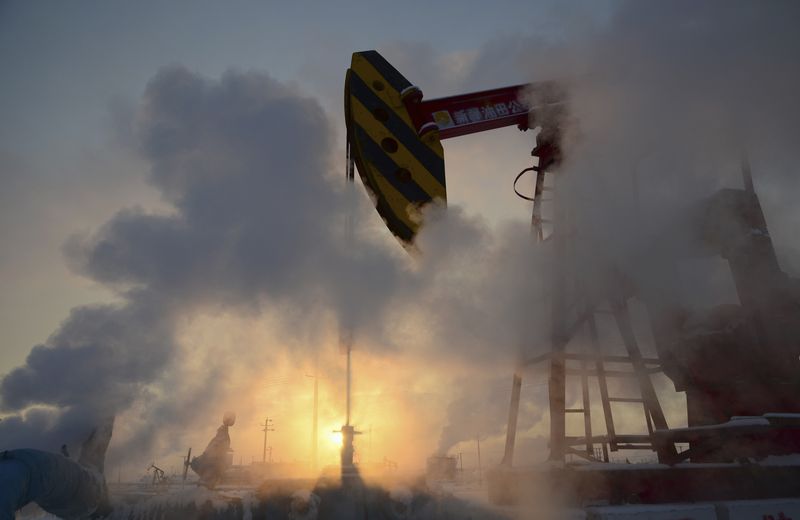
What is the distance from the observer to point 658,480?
17.3 ft

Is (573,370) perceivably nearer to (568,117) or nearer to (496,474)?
(496,474)

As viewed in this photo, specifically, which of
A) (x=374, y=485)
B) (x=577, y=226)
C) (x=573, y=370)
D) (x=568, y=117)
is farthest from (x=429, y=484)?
(x=568, y=117)

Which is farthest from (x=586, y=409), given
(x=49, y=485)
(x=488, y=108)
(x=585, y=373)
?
(x=49, y=485)

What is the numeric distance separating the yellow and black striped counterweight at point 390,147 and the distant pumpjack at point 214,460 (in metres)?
3.76

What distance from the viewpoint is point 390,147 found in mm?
4645

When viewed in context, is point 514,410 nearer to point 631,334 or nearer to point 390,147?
point 631,334

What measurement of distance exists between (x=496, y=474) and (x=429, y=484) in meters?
1.54

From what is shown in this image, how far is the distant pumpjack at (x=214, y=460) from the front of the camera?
224 inches

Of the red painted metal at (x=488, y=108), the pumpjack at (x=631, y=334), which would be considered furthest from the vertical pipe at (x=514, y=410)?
the red painted metal at (x=488, y=108)

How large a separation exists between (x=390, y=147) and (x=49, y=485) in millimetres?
3959

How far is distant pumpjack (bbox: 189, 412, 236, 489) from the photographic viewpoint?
570 centimetres

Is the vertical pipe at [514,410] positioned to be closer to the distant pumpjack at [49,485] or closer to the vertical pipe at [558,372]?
the vertical pipe at [558,372]

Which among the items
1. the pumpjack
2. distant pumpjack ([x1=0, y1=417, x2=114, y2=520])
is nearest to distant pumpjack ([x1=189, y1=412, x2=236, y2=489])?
distant pumpjack ([x1=0, y1=417, x2=114, y2=520])

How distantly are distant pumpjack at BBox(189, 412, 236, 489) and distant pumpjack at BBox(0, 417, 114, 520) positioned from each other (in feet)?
4.25
